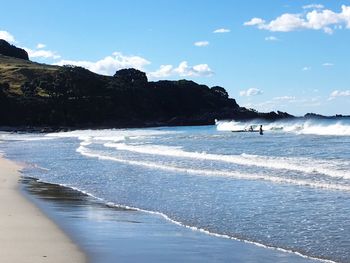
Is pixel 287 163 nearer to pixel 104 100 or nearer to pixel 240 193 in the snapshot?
pixel 240 193

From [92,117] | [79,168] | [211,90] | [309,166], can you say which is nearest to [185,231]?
[309,166]

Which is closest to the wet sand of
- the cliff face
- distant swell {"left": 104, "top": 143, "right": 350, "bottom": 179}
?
distant swell {"left": 104, "top": 143, "right": 350, "bottom": 179}

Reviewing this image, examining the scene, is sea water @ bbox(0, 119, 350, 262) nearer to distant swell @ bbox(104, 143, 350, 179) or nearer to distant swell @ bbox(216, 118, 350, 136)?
distant swell @ bbox(104, 143, 350, 179)

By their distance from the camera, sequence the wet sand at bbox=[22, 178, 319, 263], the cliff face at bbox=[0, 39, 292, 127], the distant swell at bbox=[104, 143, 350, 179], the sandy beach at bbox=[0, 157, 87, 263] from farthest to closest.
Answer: the cliff face at bbox=[0, 39, 292, 127] < the distant swell at bbox=[104, 143, 350, 179] < the wet sand at bbox=[22, 178, 319, 263] < the sandy beach at bbox=[0, 157, 87, 263]

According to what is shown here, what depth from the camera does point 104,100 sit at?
140m

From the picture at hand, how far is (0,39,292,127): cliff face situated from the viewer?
124 m

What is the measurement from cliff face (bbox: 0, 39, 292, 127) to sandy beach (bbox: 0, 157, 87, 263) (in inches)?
4257

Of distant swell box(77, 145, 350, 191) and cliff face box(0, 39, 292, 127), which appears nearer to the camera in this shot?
distant swell box(77, 145, 350, 191)

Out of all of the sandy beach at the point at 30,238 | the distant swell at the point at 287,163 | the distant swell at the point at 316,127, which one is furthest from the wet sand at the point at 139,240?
the distant swell at the point at 316,127

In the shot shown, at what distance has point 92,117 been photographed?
13150 cm

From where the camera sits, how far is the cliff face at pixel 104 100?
124m

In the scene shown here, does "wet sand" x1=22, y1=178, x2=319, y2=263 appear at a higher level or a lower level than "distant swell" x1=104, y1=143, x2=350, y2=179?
lower

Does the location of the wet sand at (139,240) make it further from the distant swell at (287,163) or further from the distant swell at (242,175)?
the distant swell at (287,163)

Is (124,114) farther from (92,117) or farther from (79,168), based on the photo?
(79,168)
